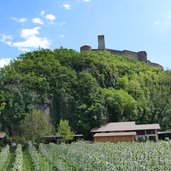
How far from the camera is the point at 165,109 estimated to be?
7194 cm

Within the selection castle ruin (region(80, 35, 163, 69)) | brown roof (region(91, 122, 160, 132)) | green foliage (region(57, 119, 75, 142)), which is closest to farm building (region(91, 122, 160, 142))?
brown roof (region(91, 122, 160, 132))

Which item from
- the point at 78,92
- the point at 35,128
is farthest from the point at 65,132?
the point at 78,92

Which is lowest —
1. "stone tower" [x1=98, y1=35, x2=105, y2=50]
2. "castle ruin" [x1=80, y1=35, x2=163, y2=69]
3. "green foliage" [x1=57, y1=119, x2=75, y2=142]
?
"green foliage" [x1=57, y1=119, x2=75, y2=142]

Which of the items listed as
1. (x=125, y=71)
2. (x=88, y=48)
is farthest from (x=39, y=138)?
(x=88, y=48)

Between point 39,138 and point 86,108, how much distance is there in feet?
41.1

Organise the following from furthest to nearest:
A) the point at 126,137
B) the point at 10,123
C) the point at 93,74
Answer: the point at 93,74
the point at 10,123
the point at 126,137

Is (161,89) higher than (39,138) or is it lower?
higher

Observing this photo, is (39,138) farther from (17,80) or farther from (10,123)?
(17,80)

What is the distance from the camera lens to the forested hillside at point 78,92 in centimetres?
6475

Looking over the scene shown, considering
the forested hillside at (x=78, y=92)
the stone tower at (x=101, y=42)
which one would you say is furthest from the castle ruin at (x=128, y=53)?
the forested hillside at (x=78, y=92)

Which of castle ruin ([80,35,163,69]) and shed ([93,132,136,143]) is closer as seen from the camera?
shed ([93,132,136,143])

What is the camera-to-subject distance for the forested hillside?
64.8m

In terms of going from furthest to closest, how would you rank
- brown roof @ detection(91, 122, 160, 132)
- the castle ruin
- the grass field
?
the castle ruin, brown roof @ detection(91, 122, 160, 132), the grass field

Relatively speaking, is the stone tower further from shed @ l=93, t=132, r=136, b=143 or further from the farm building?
shed @ l=93, t=132, r=136, b=143
